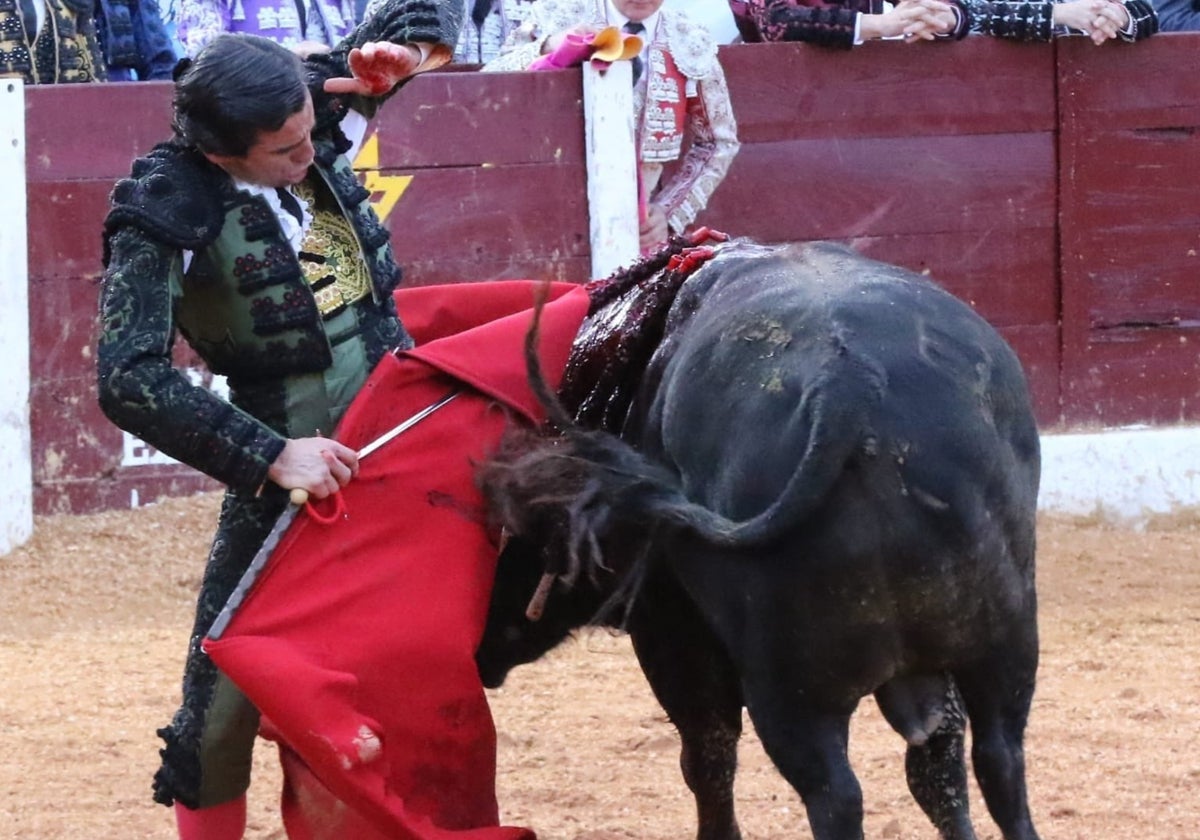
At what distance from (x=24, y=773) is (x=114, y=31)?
9.47ft

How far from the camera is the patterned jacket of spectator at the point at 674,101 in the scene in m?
5.72

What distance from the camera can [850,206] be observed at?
20.3ft

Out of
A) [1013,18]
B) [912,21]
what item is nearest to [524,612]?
[912,21]

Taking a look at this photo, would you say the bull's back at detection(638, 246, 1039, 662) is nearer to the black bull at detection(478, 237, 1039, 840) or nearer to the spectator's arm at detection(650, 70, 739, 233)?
the black bull at detection(478, 237, 1039, 840)

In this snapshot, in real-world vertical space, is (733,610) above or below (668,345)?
below

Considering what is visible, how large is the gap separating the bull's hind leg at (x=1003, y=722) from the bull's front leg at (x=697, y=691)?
1.65 feet

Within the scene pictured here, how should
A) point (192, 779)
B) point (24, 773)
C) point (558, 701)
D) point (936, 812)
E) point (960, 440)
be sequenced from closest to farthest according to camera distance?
point (960, 440) → point (936, 812) → point (192, 779) → point (24, 773) → point (558, 701)

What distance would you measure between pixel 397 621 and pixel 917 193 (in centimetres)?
398

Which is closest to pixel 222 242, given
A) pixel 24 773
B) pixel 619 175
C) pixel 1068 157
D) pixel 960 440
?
pixel 960 440

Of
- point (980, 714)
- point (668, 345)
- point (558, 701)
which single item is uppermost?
point (668, 345)

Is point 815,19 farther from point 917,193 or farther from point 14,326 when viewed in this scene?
point 14,326

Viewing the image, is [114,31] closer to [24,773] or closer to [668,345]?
[24,773]

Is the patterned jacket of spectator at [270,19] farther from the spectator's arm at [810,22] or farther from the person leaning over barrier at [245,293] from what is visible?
the person leaning over barrier at [245,293]

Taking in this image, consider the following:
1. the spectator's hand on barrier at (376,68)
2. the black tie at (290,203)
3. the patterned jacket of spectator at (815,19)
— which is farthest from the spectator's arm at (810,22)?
the black tie at (290,203)
